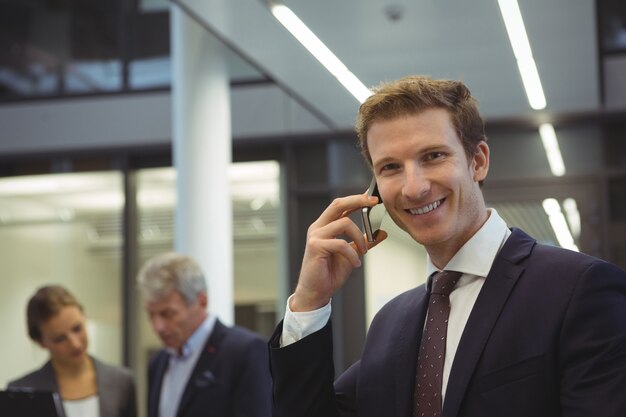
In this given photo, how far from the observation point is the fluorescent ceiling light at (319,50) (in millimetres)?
5516

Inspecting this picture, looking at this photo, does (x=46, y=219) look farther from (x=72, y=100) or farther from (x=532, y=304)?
(x=532, y=304)

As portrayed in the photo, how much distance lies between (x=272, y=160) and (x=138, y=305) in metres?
1.73

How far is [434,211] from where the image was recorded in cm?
218

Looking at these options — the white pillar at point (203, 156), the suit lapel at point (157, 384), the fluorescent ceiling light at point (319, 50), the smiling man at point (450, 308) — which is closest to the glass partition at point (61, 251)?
the white pillar at point (203, 156)

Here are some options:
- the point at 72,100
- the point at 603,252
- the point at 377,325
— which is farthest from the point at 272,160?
the point at 377,325

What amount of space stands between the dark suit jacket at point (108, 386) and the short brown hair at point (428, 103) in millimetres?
2911

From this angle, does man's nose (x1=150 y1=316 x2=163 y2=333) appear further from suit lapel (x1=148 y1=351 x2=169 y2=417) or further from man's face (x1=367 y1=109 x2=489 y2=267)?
man's face (x1=367 y1=109 x2=489 y2=267)

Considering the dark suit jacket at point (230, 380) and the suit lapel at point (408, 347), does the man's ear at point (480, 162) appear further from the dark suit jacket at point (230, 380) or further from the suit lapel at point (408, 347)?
the dark suit jacket at point (230, 380)

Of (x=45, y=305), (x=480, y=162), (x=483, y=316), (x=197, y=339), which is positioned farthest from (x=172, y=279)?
(x=483, y=316)

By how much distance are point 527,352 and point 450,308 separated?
267 mm

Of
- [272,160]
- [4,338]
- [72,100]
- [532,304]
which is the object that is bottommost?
[4,338]

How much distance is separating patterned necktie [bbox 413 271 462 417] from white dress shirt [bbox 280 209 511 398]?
0.04 ft

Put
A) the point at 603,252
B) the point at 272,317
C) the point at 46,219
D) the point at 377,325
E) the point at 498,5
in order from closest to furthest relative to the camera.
A: the point at 377,325, the point at 498,5, the point at 603,252, the point at 272,317, the point at 46,219

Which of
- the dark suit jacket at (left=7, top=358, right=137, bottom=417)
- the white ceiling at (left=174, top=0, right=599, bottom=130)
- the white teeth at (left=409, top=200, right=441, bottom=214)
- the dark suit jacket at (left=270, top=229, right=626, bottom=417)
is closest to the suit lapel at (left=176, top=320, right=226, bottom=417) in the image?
the dark suit jacket at (left=7, top=358, right=137, bottom=417)
